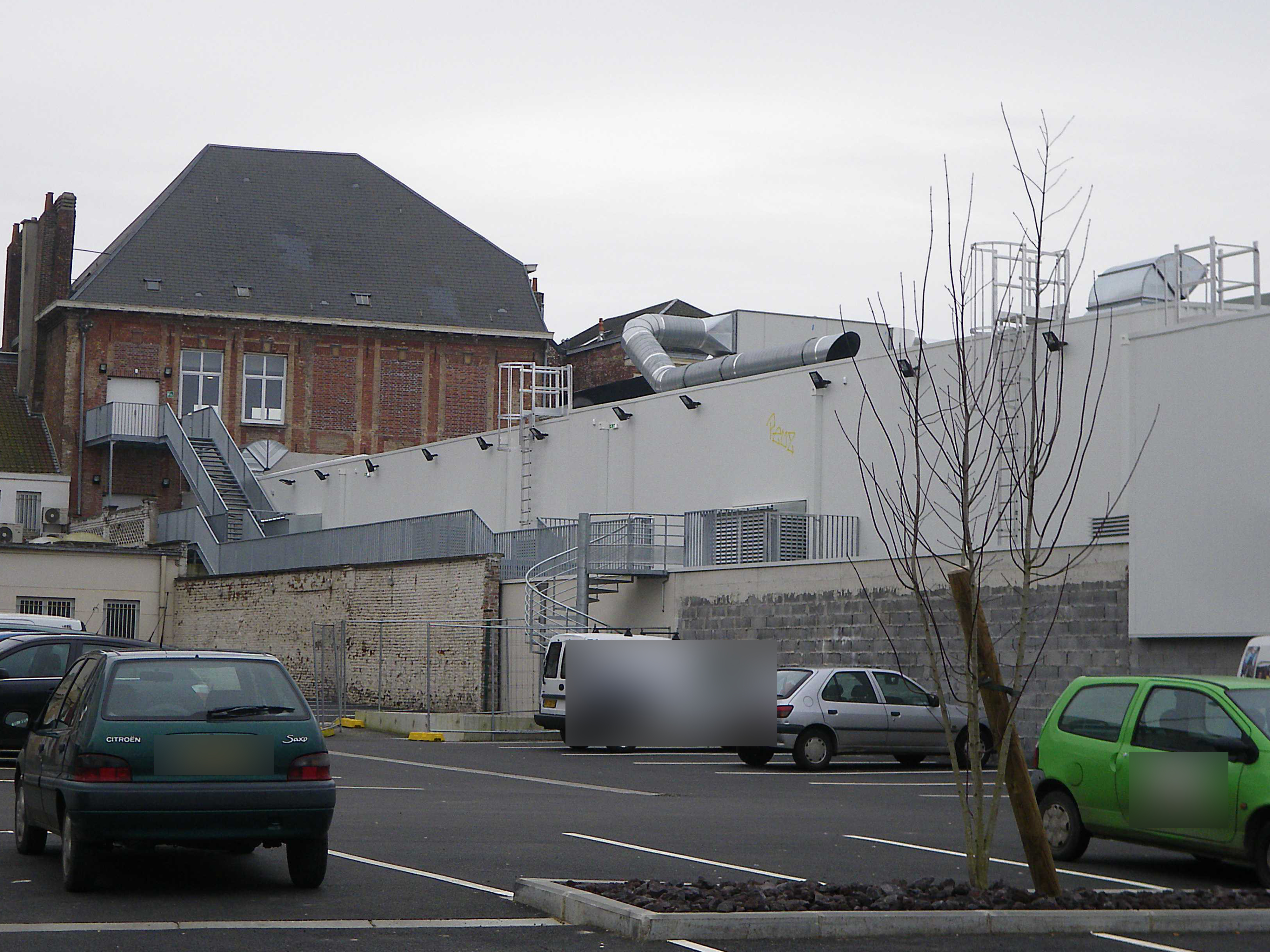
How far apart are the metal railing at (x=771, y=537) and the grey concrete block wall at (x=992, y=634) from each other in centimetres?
128

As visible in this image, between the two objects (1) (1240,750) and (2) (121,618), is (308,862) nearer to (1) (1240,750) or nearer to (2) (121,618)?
(1) (1240,750)

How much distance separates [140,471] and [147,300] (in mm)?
5913

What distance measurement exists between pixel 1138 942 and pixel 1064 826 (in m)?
3.75

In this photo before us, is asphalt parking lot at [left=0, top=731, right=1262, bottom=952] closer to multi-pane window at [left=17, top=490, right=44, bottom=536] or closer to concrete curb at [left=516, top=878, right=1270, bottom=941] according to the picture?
concrete curb at [left=516, top=878, right=1270, bottom=941]

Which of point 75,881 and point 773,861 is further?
point 773,861

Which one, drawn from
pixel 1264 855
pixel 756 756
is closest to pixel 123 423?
pixel 756 756

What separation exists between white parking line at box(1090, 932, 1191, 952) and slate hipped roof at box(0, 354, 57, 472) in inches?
2077

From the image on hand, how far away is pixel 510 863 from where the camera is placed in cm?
1188

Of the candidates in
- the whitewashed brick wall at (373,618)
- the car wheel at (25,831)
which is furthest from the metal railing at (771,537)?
the car wheel at (25,831)

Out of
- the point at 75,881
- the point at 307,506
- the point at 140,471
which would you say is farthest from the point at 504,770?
the point at 140,471

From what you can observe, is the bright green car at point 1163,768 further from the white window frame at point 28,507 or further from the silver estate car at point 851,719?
the white window frame at point 28,507

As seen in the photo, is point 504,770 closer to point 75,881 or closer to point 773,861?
point 773,861

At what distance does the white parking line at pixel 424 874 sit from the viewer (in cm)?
1046

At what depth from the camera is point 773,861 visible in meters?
12.3
